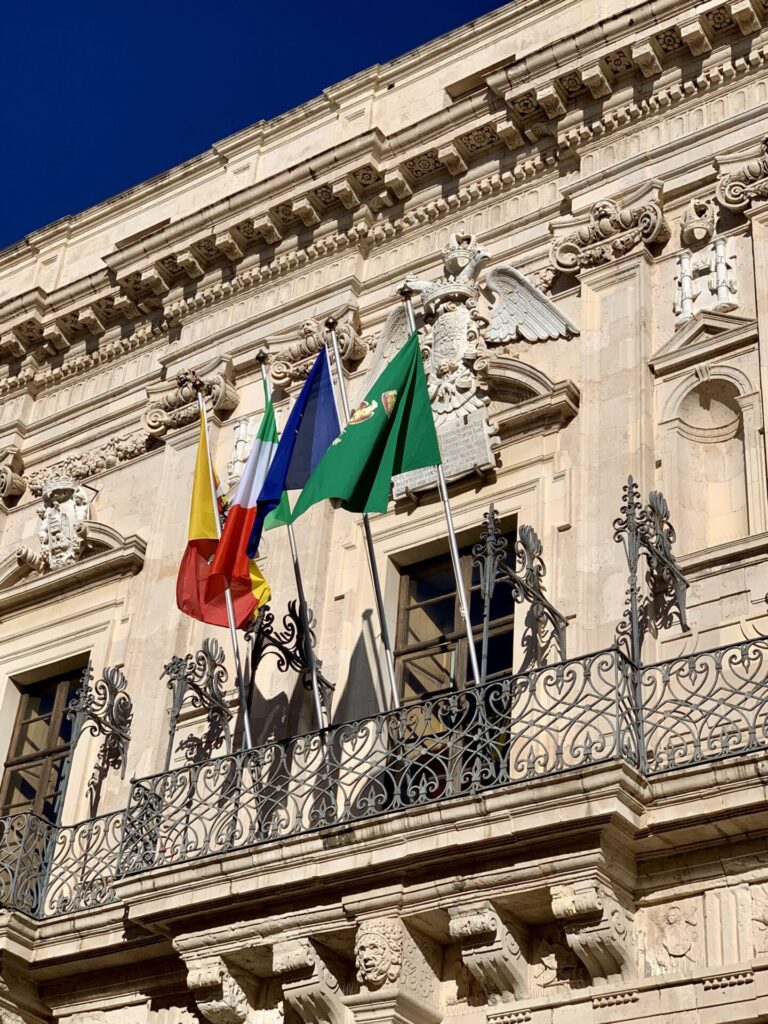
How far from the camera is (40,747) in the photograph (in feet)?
45.8

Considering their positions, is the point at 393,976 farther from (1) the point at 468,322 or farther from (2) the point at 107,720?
(1) the point at 468,322

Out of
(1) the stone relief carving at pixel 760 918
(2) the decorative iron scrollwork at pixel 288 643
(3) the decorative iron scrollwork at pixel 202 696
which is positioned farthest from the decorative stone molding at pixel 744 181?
(1) the stone relief carving at pixel 760 918

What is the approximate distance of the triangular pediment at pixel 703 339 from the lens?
11.3 meters

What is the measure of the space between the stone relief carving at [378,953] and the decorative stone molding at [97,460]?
6.33 m

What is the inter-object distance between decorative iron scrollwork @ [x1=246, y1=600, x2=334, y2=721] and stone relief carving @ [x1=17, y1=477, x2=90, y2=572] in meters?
3.03

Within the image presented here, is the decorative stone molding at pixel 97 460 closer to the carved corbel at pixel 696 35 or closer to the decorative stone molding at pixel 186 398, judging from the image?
the decorative stone molding at pixel 186 398

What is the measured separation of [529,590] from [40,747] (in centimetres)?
523

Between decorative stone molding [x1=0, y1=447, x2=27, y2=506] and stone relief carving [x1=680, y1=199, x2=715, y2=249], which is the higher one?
decorative stone molding [x1=0, y1=447, x2=27, y2=506]

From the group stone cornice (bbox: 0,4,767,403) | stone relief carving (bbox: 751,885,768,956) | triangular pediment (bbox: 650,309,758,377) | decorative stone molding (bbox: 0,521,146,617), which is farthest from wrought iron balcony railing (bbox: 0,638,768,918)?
stone cornice (bbox: 0,4,767,403)

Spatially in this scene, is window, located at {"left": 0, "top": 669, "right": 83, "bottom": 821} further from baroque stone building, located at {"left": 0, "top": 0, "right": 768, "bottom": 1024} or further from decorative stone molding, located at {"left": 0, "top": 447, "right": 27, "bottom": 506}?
decorative stone molding, located at {"left": 0, "top": 447, "right": 27, "bottom": 506}

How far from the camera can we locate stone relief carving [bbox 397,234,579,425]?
12.5 m

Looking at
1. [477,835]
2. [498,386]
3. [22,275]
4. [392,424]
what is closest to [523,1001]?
[477,835]

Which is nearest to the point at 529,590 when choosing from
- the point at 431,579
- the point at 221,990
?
the point at 431,579

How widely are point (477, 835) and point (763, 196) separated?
5.22m
